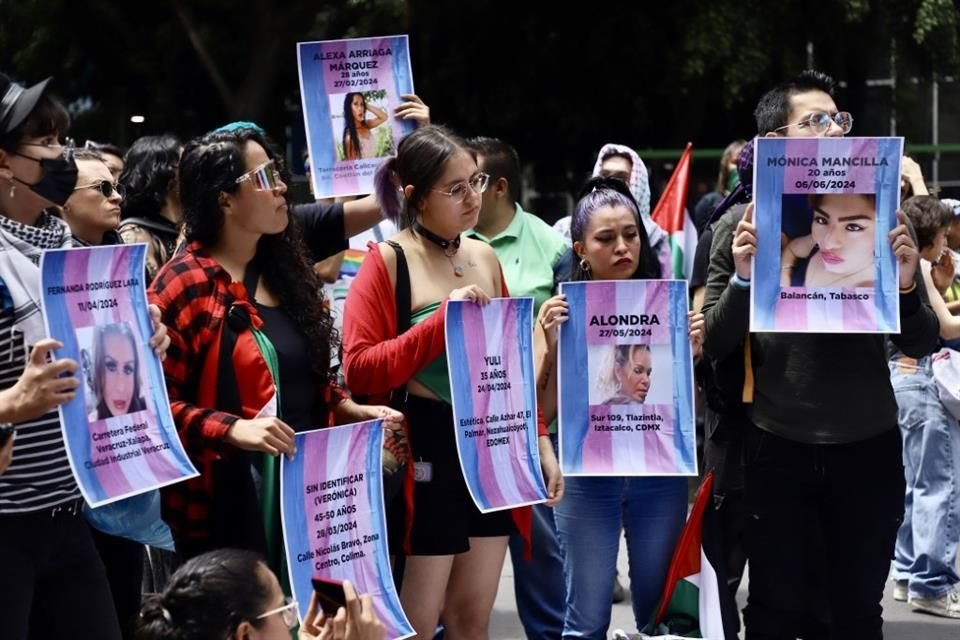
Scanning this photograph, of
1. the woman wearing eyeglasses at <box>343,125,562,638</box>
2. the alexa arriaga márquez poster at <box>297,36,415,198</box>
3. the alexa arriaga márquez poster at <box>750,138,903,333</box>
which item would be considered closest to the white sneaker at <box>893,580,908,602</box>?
the woman wearing eyeglasses at <box>343,125,562,638</box>

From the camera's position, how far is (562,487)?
458 cm

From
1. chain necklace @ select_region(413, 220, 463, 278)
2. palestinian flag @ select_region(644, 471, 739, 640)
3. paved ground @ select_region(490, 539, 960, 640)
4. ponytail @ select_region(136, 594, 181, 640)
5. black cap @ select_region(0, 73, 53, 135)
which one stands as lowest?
paved ground @ select_region(490, 539, 960, 640)

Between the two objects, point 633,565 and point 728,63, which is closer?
point 633,565

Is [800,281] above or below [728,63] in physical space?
below

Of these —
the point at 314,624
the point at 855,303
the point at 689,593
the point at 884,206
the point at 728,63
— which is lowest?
the point at 689,593

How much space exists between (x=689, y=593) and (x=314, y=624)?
182 cm

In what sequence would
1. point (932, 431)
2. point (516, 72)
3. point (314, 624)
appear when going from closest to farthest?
point (314, 624), point (932, 431), point (516, 72)

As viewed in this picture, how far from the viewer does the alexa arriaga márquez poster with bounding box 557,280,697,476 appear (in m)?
4.64

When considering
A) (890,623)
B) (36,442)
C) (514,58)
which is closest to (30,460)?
(36,442)

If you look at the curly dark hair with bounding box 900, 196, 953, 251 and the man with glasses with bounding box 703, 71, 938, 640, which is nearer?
the man with glasses with bounding box 703, 71, 938, 640

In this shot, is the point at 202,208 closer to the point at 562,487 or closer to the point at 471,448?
the point at 471,448

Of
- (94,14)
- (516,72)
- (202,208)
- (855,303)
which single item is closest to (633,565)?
(855,303)

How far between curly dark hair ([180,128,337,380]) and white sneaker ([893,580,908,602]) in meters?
3.82

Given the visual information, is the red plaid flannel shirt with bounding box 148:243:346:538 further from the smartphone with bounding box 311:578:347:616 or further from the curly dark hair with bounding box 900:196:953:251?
the curly dark hair with bounding box 900:196:953:251
